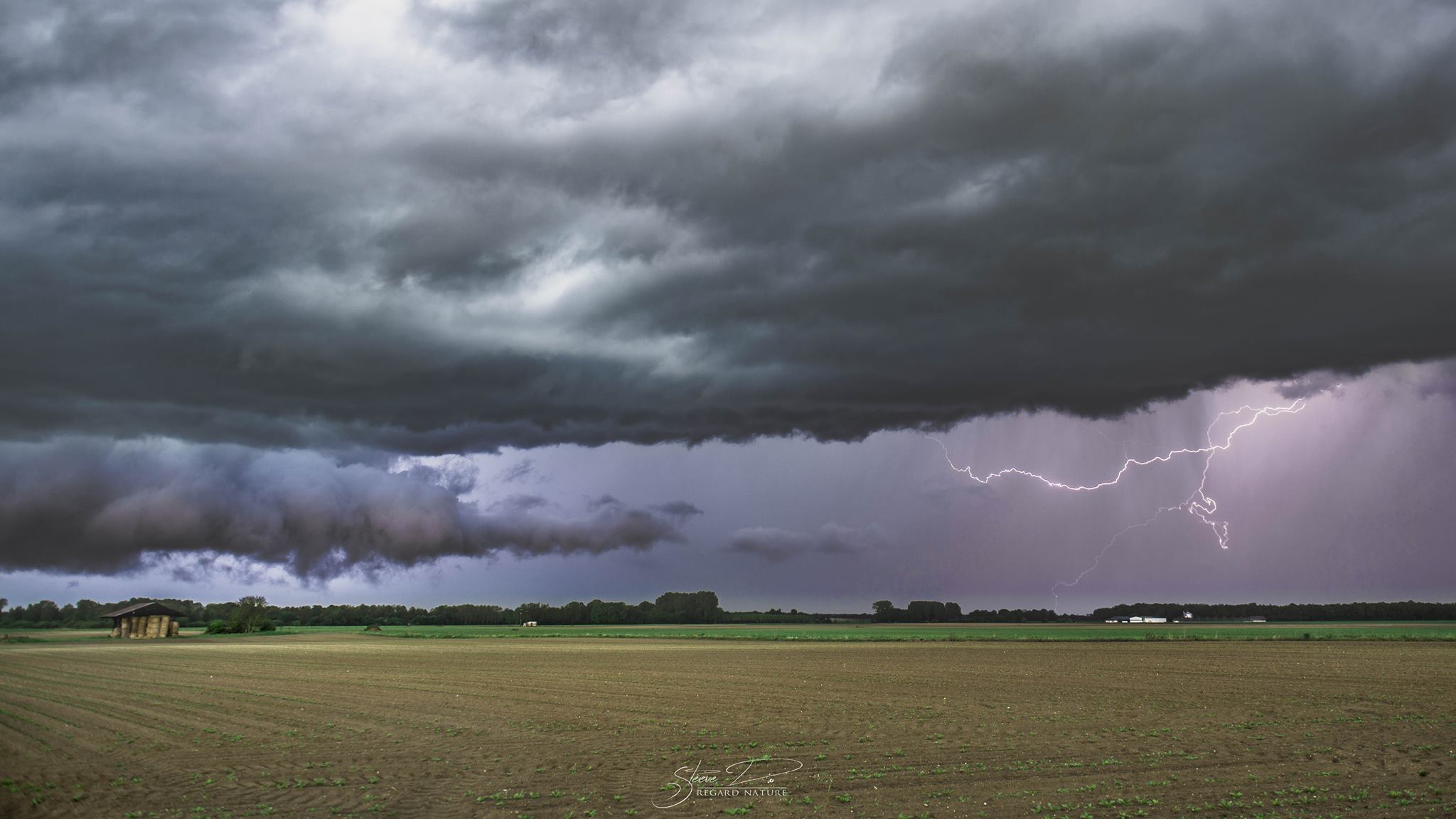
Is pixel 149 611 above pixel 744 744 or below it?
below

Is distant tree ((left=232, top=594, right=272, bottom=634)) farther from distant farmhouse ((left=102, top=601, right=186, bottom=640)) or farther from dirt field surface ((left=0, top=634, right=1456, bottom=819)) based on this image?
dirt field surface ((left=0, top=634, right=1456, bottom=819))

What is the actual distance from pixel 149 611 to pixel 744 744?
140 m

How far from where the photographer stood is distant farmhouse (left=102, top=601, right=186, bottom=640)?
134 meters

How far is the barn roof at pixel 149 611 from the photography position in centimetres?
13462

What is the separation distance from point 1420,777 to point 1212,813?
6.92 meters

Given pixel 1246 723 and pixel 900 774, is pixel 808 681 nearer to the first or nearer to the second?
pixel 1246 723

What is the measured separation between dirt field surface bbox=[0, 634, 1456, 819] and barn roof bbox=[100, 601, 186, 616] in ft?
302

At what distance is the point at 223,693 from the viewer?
143 ft

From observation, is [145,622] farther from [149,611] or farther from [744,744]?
[744,744]

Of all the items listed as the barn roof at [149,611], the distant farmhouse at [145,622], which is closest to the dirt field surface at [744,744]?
the distant farmhouse at [145,622]

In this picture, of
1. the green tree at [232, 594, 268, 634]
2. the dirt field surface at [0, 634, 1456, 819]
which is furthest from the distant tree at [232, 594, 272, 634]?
the dirt field surface at [0, 634, 1456, 819]

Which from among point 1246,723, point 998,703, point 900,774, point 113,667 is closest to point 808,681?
point 998,703

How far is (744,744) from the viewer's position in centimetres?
2592

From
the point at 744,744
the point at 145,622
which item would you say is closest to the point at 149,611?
the point at 145,622
